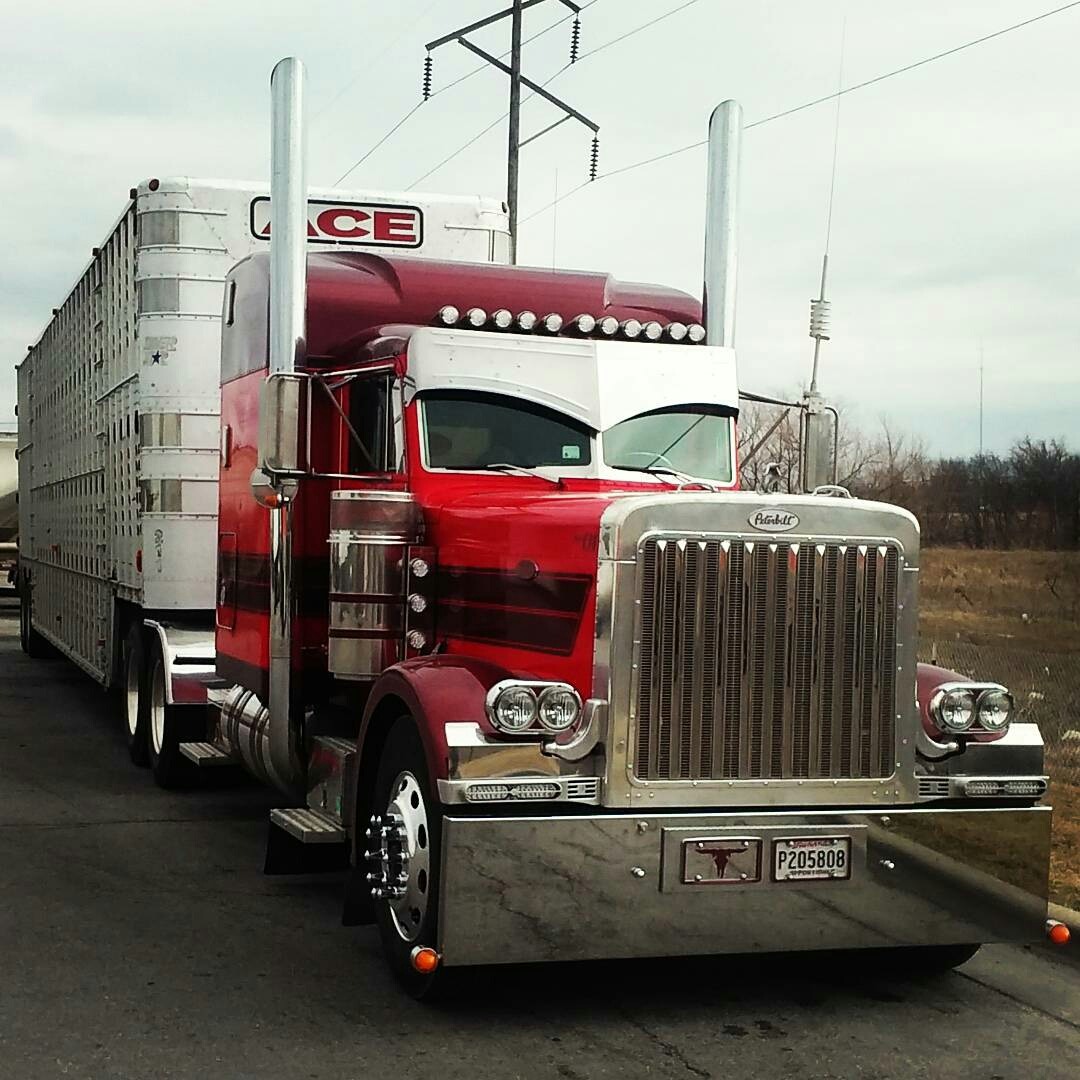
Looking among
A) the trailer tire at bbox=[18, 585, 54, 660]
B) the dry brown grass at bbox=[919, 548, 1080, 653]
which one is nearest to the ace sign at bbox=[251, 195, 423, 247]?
the trailer tire at bbox=[18, 585, 54, 660]

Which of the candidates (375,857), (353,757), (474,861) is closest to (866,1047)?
(474,861)

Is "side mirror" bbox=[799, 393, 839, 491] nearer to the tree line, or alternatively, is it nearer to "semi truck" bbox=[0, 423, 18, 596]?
the tree line

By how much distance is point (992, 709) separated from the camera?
6.12 meters

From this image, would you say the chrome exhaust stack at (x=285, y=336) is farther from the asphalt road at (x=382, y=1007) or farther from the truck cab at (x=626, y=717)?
the asphalt road at (x=382, y=1007)

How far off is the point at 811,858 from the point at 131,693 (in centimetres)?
749

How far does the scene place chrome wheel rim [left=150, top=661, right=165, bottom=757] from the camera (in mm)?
11000

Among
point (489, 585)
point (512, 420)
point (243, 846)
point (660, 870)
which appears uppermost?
point (512, 420)

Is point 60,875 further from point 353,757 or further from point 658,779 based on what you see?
point 658,779

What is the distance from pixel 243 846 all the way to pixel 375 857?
3098 mm

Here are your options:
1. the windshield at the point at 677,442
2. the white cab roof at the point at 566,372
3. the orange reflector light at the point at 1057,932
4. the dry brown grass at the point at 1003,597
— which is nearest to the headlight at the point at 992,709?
the orange reflector light at the point at 1057,932

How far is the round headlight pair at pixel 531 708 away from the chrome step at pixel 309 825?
Answer: 64.9 inches

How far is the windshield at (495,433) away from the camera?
7262 mm

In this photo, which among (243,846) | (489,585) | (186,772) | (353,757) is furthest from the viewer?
(186,772)

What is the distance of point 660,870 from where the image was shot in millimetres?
5574
